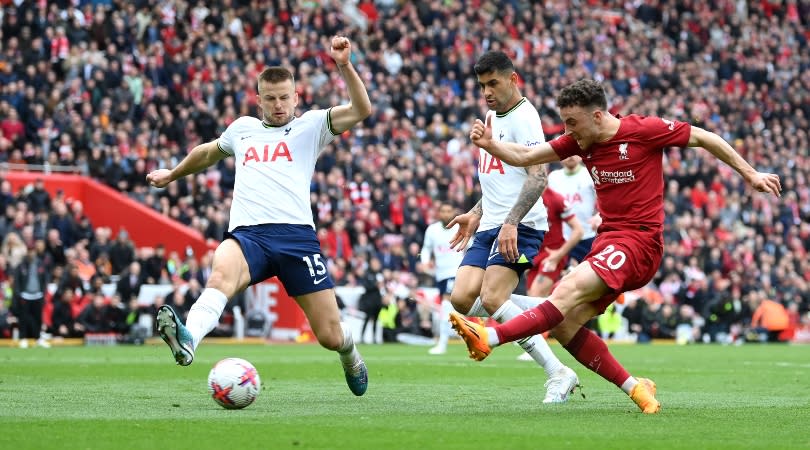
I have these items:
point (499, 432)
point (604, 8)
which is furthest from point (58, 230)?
point (604, 8)

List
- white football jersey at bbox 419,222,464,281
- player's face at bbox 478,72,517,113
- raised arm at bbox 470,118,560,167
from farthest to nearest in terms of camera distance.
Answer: white football jersey at bbox 419,222,464,281 → player's face at bbox 478,72,517,113 → raised arm at bbox 470,118,560,167

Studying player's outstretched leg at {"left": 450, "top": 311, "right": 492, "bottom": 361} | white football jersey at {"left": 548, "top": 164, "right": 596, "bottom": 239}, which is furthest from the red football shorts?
white football jersey at {"left": 548, "top": 164, "right": 596, "bottom": 239}

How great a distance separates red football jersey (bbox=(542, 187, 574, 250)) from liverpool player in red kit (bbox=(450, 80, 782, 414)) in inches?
253

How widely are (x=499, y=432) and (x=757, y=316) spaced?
76.0 feet

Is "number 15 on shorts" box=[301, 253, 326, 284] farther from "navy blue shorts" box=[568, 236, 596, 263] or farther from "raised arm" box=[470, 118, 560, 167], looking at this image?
"navy blue shorts" box=[568, 236, 596, 263]

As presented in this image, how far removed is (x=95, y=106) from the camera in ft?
90.4

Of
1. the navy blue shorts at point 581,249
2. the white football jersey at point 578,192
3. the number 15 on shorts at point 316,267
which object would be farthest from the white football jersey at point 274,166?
the white football jersey at point 578,192

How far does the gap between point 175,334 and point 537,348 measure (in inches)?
126

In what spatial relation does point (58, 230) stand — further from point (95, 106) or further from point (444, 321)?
point (444, 321)

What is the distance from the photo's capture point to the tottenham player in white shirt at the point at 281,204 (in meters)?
9.48

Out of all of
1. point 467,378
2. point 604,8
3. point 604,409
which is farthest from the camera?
point 604,8

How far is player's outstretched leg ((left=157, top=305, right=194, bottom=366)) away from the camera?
28.1ft

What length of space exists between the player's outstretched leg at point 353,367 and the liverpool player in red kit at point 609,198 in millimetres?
1605

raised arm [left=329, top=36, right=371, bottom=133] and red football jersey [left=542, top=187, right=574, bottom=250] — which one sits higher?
raised arm [left=329, top=36, right=371, bottom=133]
